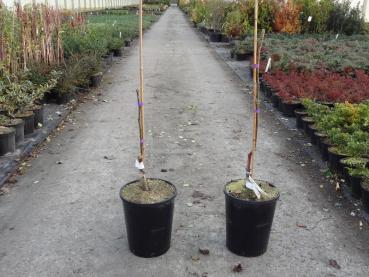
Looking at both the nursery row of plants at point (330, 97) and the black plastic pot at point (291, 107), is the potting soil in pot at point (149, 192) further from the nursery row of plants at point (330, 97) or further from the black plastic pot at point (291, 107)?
the black plastic pot at point (291, 107)

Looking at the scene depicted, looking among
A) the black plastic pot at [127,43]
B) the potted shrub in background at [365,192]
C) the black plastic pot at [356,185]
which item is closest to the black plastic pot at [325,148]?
the black plastic pot at [356,185]

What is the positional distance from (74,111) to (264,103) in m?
3.75

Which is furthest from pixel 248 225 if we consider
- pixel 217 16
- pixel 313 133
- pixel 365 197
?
pixel 217 16

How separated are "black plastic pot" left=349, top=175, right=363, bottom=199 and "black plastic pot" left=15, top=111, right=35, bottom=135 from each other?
4.45m

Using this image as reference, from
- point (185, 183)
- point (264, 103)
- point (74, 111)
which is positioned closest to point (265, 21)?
point (264, 103)

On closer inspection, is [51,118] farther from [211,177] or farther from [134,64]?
[134,64]

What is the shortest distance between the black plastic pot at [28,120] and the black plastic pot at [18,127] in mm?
263

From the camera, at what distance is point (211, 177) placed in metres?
5.19

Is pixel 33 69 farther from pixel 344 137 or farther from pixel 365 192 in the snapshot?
pixel 365 192

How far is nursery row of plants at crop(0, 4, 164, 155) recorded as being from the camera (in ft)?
20.4

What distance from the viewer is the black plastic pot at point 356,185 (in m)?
4.55

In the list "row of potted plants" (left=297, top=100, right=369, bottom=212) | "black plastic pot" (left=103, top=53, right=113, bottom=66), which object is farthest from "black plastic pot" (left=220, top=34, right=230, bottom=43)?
"row of potted plants" (left=297, top=100, right=369, bottom=212)

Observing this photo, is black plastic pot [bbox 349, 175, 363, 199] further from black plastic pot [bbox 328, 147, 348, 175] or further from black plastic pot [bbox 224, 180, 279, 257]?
black plastic pot [bbox 224, 180, 279, 257]

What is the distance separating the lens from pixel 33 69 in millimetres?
8062
